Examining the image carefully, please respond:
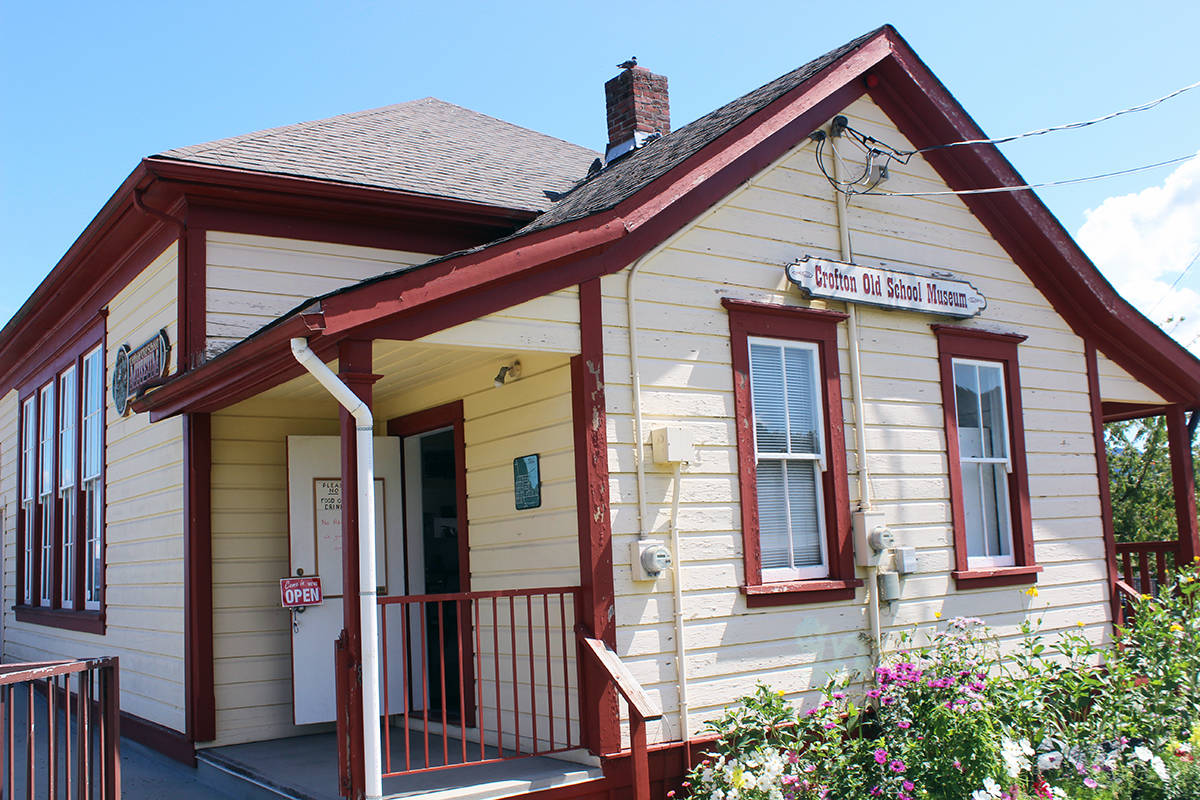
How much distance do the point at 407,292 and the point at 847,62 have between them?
4.33 m

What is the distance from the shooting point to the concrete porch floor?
575 centimetres

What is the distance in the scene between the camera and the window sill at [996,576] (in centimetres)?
824

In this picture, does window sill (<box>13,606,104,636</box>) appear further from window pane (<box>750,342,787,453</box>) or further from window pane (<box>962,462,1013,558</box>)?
window pane (<box>962,462,1013,558</box>)

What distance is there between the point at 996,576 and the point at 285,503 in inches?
221

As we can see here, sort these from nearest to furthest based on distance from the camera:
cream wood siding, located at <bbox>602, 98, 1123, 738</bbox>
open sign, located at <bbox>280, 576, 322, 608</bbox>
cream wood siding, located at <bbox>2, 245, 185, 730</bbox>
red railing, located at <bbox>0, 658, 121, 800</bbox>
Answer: red railing, located at <bbox>0, 658, 121, 800</bbox>
cream wood siding, located at <bbox>602, 98, 1123, 738</bbox>
open sign, located at <bbox>280, 576, 322, 608</bbox>
cream wood siding, located at <bbox>2, 245, 185, 730</bbox>

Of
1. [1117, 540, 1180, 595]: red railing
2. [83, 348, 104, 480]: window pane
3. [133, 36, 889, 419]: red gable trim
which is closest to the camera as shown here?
[133, 36, 889, 419]: red gable trim

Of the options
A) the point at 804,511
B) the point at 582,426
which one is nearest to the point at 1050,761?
the point at 804,511

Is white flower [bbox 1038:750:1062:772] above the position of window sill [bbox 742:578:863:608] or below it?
below

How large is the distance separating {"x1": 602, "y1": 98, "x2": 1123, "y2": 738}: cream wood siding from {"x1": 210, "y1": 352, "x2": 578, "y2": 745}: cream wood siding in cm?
45

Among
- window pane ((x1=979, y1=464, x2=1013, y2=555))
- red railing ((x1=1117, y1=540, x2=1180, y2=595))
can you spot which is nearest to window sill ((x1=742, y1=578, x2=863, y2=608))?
window pane ((x1=979, y1=464, x2=1013, y2=555))

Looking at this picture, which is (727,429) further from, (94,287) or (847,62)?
(94,287)

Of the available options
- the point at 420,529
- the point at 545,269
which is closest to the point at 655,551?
the point at 545,269

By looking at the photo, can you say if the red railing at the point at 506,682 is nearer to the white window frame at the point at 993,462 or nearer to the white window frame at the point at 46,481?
the white window frame at the point at 993,462

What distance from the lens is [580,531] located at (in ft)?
21.1
